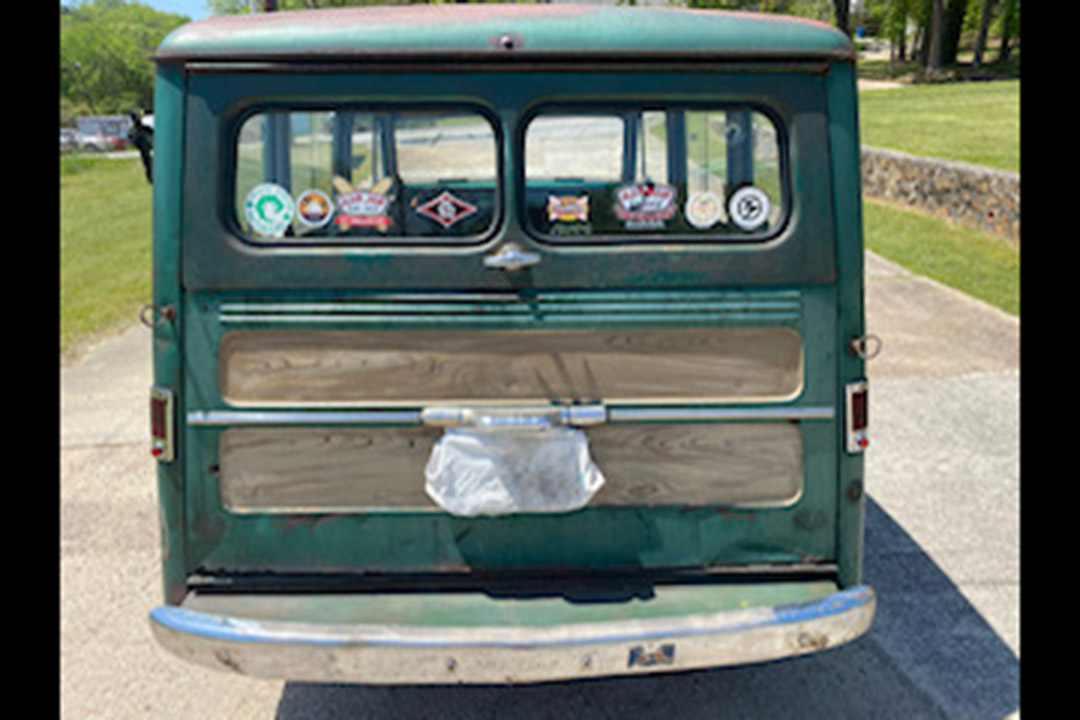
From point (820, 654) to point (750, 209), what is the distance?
79.3 inches

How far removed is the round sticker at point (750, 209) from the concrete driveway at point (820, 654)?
72.6 inches

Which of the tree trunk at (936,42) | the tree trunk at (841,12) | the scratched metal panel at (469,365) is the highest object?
the tree trunk at (841,12)

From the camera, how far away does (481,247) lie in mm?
3506

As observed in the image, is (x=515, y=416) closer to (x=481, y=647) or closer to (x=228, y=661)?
(x=481, y=647)

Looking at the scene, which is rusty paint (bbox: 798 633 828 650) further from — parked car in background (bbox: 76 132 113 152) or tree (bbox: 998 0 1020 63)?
parked car in background (bbox: 76 132 113 152)

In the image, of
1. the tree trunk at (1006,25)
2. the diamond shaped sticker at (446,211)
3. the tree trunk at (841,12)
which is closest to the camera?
the diamond shaped sticker at (446,211)

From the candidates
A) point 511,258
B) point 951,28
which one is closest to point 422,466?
point 511,258

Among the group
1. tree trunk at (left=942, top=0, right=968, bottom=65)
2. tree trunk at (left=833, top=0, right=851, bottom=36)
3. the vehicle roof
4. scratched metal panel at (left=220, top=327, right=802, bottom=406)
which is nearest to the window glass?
the vehicle roof

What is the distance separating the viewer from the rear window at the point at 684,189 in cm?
357

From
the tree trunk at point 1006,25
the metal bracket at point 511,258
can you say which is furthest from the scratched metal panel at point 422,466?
the tree trunk at point 1006,25

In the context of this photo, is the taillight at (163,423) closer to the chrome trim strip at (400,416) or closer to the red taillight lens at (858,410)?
the chrome trim strip at (400,416)

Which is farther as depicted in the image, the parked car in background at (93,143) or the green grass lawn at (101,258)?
the parked car in background at (93,143)

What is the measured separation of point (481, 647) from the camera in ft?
10.6
